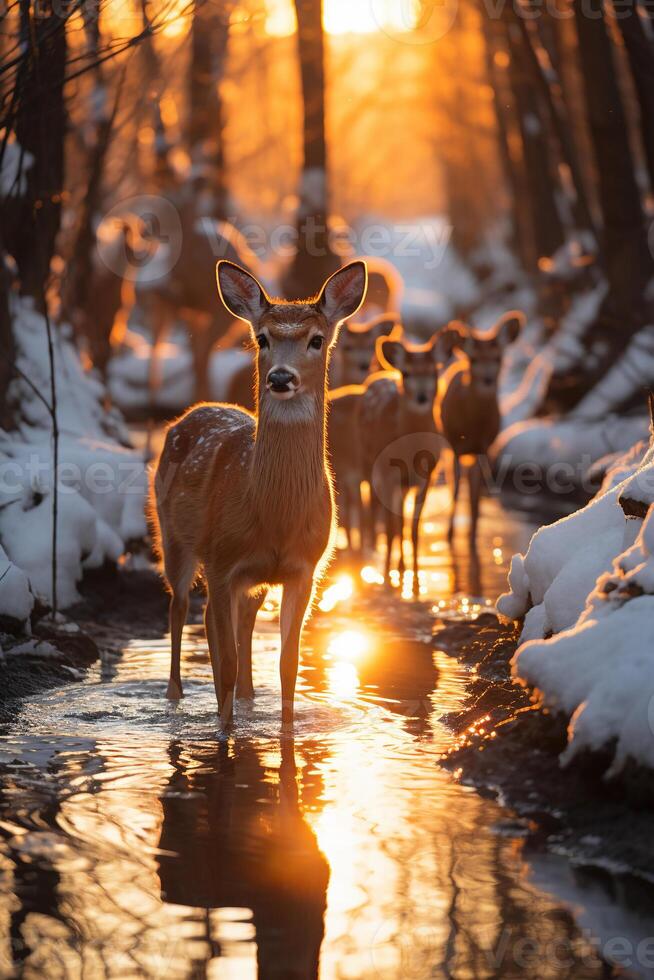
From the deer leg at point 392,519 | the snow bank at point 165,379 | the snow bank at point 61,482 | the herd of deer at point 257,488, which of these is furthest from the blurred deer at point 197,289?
the herd of deer at point 257,488

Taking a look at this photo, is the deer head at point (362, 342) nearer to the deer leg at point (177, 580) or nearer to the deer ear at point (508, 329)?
the deer ear at point (508, 329)

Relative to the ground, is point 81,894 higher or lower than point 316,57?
lower

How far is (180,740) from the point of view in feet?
27.7

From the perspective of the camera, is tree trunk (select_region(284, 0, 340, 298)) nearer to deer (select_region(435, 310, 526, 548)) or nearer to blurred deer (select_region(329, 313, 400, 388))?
blurred deer (select_region(329, 313, 400, 388))

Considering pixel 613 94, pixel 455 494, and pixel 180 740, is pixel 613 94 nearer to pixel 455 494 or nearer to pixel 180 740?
pixel 455 494

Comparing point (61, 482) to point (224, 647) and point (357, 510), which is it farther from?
point (357, 510)

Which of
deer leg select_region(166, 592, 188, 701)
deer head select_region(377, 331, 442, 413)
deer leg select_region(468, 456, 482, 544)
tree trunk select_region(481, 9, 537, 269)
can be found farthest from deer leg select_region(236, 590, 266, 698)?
tree trunk select_region(481, 9, 537, 269)

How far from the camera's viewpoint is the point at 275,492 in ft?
28.3

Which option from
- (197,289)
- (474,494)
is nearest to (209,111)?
(197,289)

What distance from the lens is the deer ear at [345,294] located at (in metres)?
8.98

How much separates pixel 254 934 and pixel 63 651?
4.87m

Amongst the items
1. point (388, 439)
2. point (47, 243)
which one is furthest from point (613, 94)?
point (47, 243)

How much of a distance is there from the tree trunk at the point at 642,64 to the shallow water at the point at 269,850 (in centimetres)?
965

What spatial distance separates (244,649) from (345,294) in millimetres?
2087
